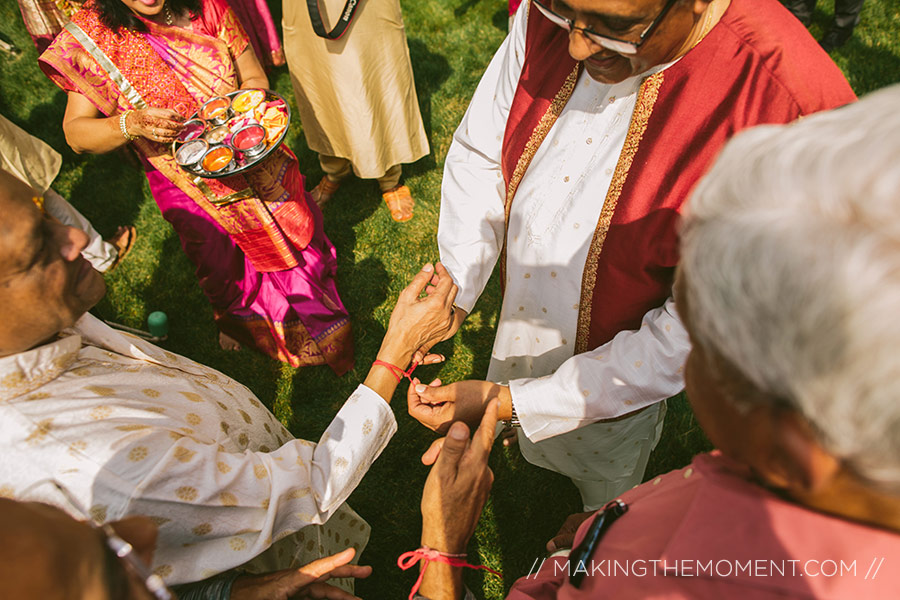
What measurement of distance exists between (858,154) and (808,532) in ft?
1.74

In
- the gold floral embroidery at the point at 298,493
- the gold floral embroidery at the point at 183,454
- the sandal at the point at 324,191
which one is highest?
the gold floral embroidery at the point at 183,454

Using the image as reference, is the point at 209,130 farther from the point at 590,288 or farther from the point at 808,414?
the point at 808,414

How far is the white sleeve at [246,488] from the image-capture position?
4.01 ft

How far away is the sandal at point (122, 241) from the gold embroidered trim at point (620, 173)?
402 cm

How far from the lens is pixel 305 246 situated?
10.6 ft

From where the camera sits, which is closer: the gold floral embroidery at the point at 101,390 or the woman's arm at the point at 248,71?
the gold floral embroidery at the point at 101,390

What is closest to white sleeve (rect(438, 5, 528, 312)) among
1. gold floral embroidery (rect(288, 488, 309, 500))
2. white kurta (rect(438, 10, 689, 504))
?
white kurta (rect(438, 10, 689, 504))

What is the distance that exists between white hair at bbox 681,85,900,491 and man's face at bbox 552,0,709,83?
67 centimetres

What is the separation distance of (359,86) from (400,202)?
0.94 metres

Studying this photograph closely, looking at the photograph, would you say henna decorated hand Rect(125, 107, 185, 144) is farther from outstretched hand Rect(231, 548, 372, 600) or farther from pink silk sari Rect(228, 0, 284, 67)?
pink silk sari Rect(228, 0, 284, 67)

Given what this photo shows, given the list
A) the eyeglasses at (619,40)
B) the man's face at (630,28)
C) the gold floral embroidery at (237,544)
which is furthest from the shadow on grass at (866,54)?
the gold floral embroidery at (237,544)

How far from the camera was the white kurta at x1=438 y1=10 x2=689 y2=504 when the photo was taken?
5.13ft

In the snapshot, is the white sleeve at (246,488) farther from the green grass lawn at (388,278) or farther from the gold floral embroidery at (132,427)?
the green grass lawn at (388,278)

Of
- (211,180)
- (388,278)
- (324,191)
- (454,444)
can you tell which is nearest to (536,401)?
(454,444)
